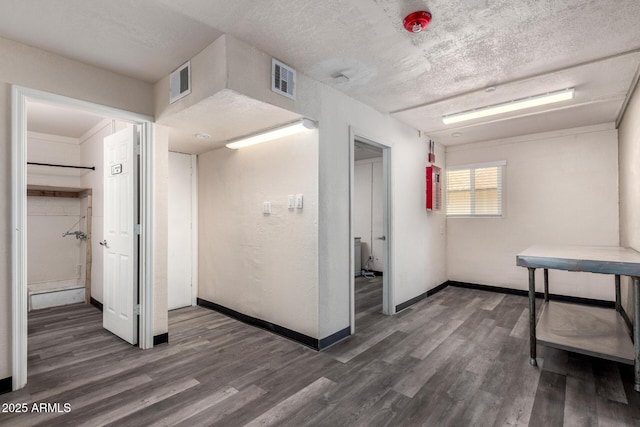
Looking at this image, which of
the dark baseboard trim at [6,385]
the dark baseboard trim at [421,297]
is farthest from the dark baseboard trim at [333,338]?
the dark baseboard trim at [6,385]

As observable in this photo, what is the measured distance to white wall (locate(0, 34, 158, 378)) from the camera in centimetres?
224

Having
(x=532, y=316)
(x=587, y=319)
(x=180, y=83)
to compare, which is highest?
(x=180, y=83)

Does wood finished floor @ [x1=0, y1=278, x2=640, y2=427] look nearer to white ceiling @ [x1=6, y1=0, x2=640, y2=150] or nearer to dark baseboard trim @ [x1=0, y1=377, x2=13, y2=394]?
dark baseboard trim @ [x1=0, y1=377, x2=13, y2=394]

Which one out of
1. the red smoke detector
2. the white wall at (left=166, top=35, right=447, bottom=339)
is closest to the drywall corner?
the white wall at (left=166, top=35, right=447, bottom=339)

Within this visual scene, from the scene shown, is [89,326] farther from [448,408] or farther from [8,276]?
[448,408]

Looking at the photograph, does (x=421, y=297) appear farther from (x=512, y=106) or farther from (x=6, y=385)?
(x=6, y=385)

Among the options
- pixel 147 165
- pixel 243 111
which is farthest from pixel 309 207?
pixel 147 165

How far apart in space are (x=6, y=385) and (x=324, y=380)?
7.71 feet

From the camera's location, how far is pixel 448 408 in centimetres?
204

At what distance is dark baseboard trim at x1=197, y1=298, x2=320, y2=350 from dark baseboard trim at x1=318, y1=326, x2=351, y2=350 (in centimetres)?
5

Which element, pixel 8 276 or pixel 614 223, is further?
pixel 614 223

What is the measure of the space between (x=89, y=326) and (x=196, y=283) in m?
1.31

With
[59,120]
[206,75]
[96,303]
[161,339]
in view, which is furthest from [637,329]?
[59,120]

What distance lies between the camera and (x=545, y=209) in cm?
477
